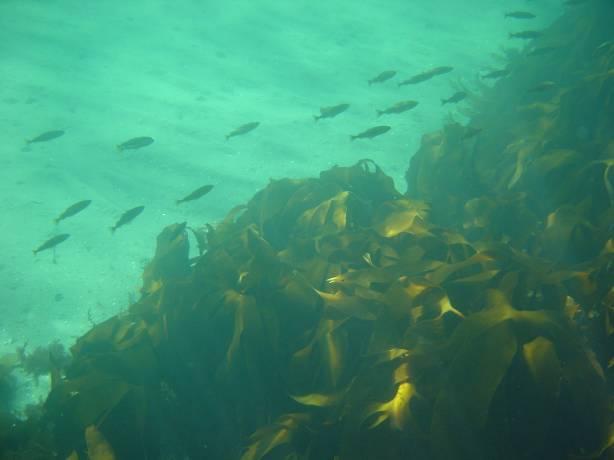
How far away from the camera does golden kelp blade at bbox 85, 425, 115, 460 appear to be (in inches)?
88.1

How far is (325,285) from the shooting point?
294 cm

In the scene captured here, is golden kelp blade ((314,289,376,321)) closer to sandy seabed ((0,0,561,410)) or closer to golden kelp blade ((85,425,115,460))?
golden kelp blade ((85,425,115,460))

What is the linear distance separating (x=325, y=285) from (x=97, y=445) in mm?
1809

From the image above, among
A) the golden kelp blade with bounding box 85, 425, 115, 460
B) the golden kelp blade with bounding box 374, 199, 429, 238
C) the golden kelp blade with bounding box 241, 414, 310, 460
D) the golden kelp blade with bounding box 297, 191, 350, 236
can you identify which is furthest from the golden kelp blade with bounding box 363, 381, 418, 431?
the golden kelp blade with bounding box 297, 191, 350, 236

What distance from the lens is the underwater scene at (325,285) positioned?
5.92 ft

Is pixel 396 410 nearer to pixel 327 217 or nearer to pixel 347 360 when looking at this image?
pixel 347 360

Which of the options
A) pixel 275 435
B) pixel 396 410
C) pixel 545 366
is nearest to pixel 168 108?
pixel 275 435

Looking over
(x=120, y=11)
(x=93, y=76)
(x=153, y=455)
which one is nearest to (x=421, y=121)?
(x=153, y=455)

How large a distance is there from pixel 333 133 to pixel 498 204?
666 cm

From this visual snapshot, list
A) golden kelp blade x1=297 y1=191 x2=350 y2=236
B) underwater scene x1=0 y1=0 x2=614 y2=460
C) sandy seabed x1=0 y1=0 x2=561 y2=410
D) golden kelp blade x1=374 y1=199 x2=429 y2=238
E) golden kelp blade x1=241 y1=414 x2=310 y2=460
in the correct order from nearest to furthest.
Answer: underwater scene x1=0 y1=0 x2=614 y2=460 < golden kelp blade x1=241 y1=414 x2=310 y2=460 < golden kelp blade x1=374 y1=199 x2=429 y2=238 < golden kelp blade x1=297 y1=191 x2=350 y2=236 < sandy seabed x1=0 y1=0 x2=561 y2=410

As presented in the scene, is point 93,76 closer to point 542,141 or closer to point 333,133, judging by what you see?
point 333,133

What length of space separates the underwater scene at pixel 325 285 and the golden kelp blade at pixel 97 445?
0.04ft

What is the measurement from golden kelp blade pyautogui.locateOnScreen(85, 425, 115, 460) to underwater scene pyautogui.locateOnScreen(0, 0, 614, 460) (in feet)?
0.04

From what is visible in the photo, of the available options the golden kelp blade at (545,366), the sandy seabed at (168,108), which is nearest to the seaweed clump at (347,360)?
the golden kelp blade at (545,366)
